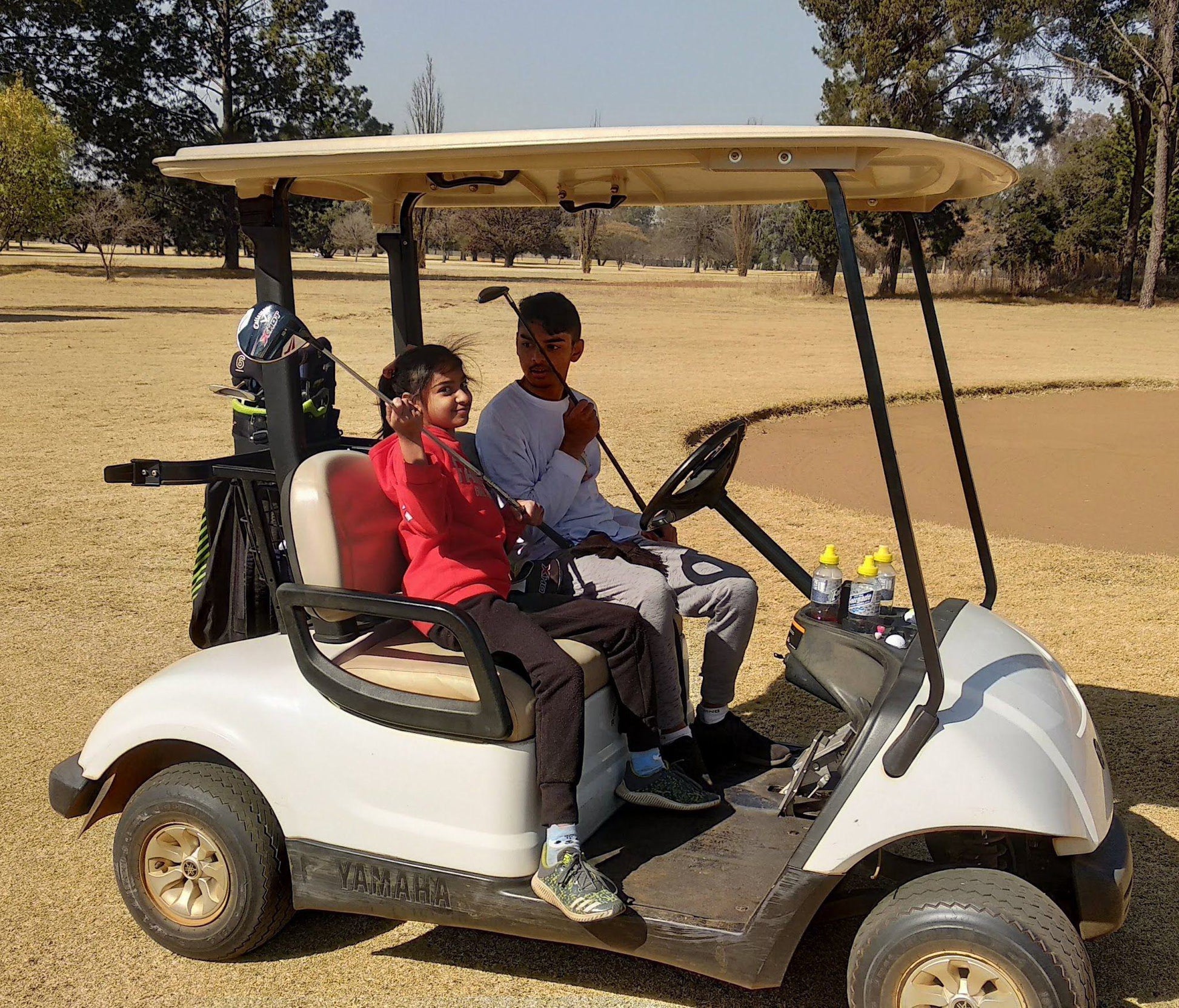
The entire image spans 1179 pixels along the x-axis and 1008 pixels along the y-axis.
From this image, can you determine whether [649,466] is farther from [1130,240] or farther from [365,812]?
[1130,240]

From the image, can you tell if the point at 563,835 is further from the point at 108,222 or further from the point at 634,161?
the point at 108,222

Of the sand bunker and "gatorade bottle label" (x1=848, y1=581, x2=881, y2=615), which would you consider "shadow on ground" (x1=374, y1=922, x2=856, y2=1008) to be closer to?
"gatorade bottle label" (x1=848, y1=581, x2=881, y2=615)

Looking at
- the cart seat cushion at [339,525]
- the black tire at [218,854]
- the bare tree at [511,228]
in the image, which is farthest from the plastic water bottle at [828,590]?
the bare tree at [511,228]

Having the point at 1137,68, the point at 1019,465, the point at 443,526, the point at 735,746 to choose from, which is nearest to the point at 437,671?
the point at 443,526

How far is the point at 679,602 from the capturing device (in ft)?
11.0

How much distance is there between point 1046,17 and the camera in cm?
3275

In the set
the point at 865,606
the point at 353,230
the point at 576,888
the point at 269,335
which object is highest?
the point at 353,230

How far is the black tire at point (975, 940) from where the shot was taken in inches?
86.9

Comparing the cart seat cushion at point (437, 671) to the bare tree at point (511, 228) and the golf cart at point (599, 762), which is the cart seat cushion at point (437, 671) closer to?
the golf cart at point (599, 762)

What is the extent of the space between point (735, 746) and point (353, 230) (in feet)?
278

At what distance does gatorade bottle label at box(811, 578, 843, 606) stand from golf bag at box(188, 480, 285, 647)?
4.78ft

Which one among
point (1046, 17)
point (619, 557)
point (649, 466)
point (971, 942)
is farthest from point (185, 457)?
point (1046, 17)

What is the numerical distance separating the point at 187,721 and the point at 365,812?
520mm

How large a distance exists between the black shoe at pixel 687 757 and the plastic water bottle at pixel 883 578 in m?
0.65
